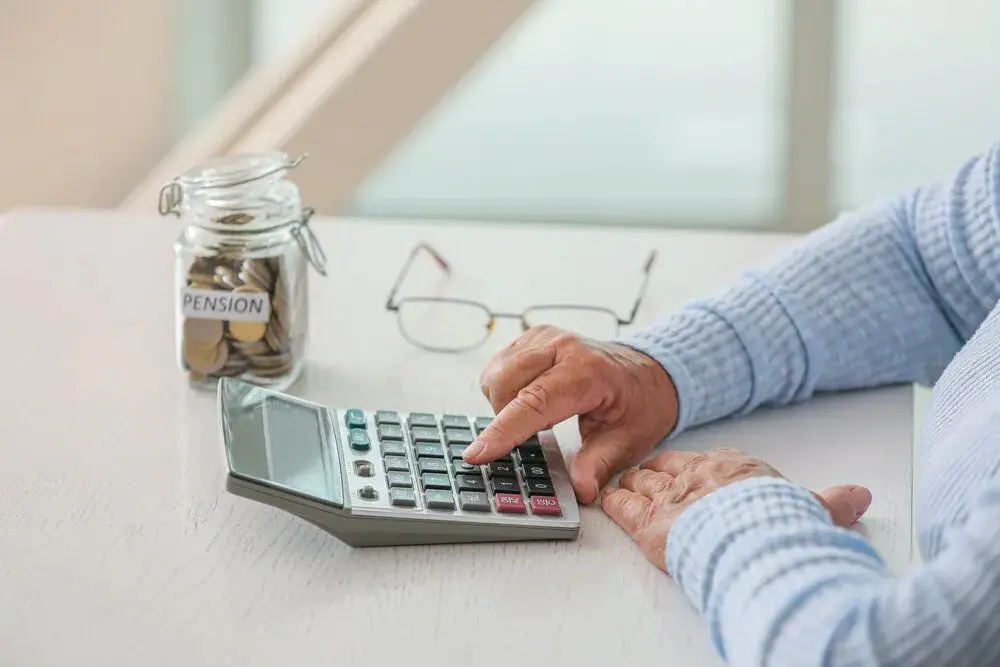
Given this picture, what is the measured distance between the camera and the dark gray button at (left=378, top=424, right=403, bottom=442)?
2.69 ft

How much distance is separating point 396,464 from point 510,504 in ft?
0.24

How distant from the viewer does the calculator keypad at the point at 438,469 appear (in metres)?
0.75

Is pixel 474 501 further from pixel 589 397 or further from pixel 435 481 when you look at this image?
pixel 589 397

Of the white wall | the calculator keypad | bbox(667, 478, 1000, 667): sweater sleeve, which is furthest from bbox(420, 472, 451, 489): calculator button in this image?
the white wall

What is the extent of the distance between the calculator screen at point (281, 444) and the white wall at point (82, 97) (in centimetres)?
208

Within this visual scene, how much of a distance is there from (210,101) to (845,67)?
1.39 m

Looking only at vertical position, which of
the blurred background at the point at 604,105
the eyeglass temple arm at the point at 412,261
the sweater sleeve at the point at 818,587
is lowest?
the blurred background at the point at 604,105

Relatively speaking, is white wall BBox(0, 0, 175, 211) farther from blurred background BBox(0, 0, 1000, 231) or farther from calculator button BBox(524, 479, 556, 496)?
calculator button BBox(524, 479, 556, 496)

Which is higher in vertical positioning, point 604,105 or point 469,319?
point 469,319

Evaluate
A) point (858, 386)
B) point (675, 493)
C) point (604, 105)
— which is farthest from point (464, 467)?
point (604, 105)

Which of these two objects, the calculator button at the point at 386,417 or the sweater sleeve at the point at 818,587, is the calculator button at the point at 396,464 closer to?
the calculator button at the point at 386,417

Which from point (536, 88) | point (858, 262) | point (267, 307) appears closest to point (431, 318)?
point (267, 307)

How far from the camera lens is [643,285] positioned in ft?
3.89

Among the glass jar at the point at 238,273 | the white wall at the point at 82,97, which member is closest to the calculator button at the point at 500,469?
the glass jar at the point at 238,273
